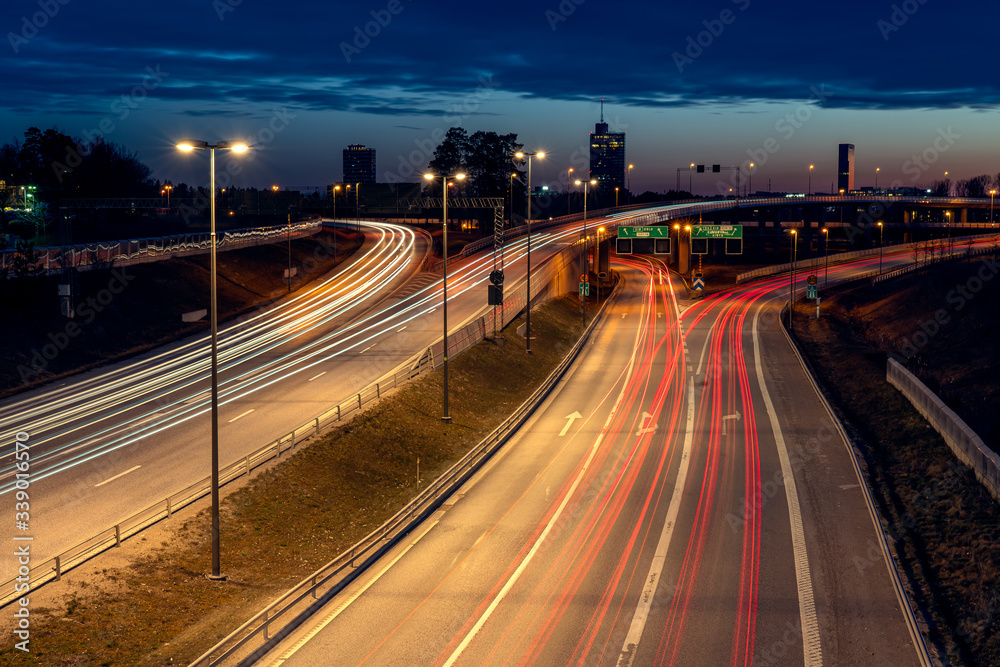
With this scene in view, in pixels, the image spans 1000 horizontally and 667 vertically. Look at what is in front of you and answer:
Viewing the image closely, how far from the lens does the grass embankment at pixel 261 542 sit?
17.1 meters

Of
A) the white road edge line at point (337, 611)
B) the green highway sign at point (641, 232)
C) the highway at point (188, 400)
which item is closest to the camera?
the white road edge line at point (337, 611)

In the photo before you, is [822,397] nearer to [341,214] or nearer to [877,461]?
[877,461]

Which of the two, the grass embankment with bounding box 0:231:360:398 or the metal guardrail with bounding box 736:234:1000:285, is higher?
the metal guardrail with bounding box 736:234:1000:285

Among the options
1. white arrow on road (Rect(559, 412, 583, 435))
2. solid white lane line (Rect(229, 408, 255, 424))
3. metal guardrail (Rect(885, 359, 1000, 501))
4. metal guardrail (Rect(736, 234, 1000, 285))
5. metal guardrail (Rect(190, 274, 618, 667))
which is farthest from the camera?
metal guardrail (Rect(736, 234, 1000, 285))

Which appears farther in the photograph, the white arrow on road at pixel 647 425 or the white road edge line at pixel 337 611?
the white arrow on road at pixel 647 425

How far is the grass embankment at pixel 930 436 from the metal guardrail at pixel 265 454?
776 inches

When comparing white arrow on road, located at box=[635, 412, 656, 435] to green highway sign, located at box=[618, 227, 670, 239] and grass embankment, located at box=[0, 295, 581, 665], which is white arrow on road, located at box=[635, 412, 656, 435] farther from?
green highway sign, located at box=[618, 227, 670, 239]

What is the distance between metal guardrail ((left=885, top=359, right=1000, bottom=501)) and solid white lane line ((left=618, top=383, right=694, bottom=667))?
377 inches

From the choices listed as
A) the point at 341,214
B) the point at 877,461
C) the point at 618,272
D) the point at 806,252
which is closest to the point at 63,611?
the point at 877,461

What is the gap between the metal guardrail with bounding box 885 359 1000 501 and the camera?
2602 cm

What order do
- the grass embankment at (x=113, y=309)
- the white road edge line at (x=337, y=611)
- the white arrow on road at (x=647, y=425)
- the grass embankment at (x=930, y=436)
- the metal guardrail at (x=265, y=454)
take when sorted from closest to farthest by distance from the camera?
the white road edge line at (x=337, y=611), the metal guardrail at (x=265, y=454), the grass embankment at (x=930, y=436), the white arrow on road at (x=647, y=425), the grass embankment at (x=113, y=309)

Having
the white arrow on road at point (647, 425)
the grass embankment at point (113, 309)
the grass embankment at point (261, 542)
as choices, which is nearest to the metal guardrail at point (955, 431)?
the white arrow on road at point (647, 425)

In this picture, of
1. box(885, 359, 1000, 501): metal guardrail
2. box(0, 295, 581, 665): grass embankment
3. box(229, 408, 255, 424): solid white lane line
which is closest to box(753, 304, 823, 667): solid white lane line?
box(885, 359, 1000, 501): metal guardrail

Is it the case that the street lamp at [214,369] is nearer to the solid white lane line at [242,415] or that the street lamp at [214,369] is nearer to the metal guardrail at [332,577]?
the metal guardrail at [332,577]
